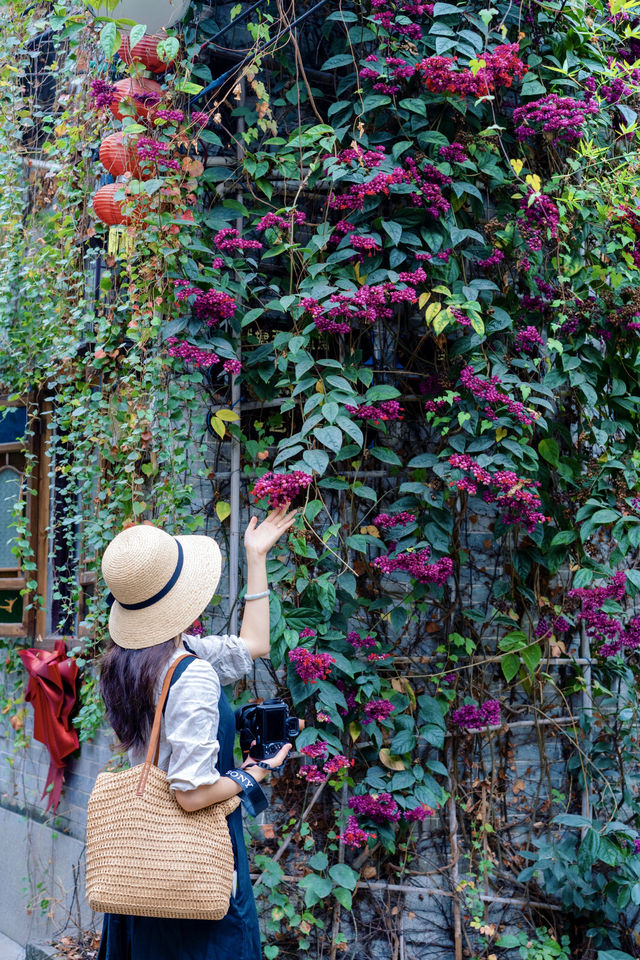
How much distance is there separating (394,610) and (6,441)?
263 centimetres

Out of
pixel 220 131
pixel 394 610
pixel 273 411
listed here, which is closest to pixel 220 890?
pixel 394 610

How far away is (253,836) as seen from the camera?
9.25 feet

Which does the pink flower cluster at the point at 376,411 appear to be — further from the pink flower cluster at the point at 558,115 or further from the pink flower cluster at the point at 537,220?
the pink flower cluster at the point at 558,115

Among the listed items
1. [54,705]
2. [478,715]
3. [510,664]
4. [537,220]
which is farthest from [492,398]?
[54,705]

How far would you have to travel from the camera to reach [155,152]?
2.74 metres

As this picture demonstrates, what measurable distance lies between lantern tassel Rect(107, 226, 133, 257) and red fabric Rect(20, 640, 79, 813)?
172 cm

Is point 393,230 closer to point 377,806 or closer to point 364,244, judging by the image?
point 364,244

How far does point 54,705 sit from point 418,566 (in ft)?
6.36

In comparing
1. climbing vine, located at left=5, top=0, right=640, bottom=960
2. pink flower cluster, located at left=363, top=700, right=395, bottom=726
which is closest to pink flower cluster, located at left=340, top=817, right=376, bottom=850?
climbing vine, located at left=5, top=0, right=640, bottom=960

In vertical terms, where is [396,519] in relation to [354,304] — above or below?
below

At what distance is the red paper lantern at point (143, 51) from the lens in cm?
288

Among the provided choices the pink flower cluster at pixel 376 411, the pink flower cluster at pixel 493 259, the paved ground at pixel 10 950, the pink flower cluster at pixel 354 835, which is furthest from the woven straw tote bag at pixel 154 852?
the paved ground at pixel 10 950

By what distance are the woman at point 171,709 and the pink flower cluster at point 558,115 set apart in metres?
1.80

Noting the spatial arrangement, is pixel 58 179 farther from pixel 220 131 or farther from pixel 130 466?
pixel 130 466
